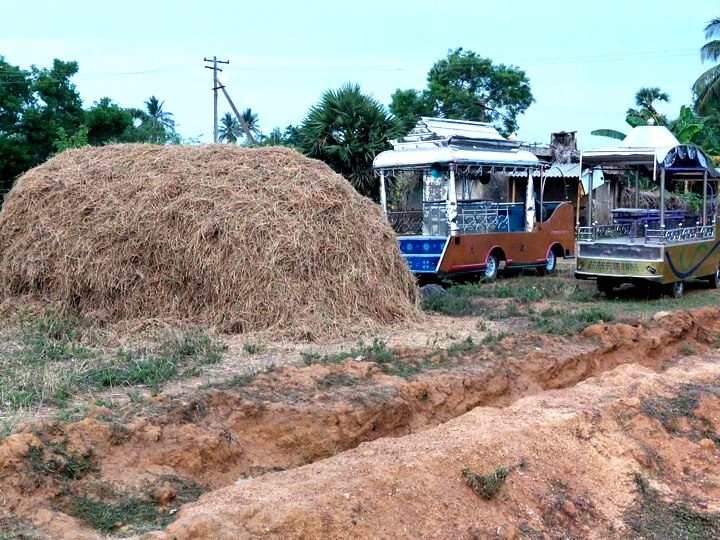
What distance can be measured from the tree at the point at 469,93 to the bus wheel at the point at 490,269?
25824 millimetres

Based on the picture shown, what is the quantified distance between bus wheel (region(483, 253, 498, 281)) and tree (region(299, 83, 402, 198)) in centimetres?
587

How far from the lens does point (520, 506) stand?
18.0 feet

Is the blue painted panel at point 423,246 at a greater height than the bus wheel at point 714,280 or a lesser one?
greater

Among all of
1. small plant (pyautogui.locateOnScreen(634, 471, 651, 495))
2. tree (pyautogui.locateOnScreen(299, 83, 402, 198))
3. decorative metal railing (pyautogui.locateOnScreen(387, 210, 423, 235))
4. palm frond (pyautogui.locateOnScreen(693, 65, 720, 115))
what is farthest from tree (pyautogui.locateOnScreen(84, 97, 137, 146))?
small plant (pyautogui.locateOnScreen(634, 471, 651, 495))

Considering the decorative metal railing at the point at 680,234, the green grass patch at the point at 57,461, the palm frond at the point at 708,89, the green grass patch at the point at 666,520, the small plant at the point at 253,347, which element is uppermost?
the palm frond at the point at 708,89

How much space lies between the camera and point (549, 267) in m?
18.9

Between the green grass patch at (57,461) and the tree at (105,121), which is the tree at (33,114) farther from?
the green grass patch at (57,461)

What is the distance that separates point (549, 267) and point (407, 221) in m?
3.79

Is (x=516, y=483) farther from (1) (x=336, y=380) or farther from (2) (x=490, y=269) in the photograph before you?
(2) (x=490, y=269)

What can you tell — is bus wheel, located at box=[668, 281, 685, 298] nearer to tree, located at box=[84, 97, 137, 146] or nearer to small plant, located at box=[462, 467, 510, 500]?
small plant, located at box=[462, 467, 510, 500]

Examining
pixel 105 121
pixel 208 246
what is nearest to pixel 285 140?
pixel 105 121

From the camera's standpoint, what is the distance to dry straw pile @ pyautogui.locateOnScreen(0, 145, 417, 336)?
10.8 metres

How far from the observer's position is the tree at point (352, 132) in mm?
21703

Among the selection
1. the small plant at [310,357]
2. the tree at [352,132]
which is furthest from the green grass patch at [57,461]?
the tree at [352,132]
